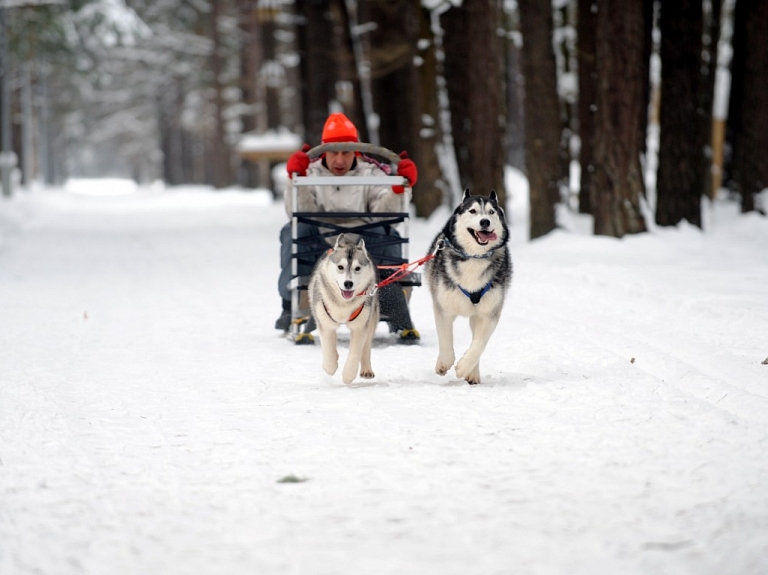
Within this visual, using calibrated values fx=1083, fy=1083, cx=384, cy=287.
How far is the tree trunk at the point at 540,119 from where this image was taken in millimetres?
18016

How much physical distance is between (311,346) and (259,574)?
210 inches

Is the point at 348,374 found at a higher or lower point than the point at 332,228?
lower

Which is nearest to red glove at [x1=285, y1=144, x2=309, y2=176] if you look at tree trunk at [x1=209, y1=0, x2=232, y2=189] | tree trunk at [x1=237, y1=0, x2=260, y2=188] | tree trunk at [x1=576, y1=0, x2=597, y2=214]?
tree trunk at [x1=576, y1=0, x2=597, y2=214]

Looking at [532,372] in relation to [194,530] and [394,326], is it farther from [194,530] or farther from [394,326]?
[194,530]

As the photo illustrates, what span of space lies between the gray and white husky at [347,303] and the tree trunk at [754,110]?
14.1 m

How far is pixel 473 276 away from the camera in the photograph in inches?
273

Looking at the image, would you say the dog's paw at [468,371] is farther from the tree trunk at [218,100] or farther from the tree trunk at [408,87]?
the tree trunk at [218,100]

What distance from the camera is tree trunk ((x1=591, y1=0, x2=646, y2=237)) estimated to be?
51.5 ft

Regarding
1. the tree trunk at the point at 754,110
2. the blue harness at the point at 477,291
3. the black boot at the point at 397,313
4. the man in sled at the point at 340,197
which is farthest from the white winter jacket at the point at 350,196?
the tree trunk at the point at 754,110

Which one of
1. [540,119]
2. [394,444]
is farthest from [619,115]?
[394,444]

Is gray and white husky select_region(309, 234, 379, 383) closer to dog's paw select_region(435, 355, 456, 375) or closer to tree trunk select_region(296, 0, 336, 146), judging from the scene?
dog's paw select_region(435, 355, 456, 375)

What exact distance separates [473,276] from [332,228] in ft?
7.88

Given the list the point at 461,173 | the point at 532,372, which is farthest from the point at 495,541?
the point at 461,173

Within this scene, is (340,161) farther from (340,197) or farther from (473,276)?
(473,276)
